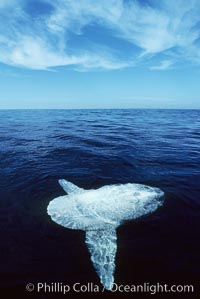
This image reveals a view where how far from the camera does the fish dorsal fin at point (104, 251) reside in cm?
434

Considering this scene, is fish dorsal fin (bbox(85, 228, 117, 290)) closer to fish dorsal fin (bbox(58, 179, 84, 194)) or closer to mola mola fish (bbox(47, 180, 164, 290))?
mola mola fish (bbox(47, 180, 164, 290))

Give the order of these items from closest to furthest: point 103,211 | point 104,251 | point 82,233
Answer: point 104,251, point 82,233, point 103,211

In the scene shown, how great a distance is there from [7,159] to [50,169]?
3348mm

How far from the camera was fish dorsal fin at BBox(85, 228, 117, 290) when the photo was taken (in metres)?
4.34

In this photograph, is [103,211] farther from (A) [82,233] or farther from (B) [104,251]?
(B) [104,251]

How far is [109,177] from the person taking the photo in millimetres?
9742

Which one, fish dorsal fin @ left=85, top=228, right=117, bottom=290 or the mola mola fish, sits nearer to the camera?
fish dorsal fin @ left=85, top=228, right=117, bottom=290

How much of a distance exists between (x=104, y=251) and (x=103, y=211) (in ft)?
5.56

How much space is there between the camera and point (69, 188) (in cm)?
824

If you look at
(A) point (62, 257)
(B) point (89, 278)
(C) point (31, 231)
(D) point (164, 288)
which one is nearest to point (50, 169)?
(C) point (31, 231)

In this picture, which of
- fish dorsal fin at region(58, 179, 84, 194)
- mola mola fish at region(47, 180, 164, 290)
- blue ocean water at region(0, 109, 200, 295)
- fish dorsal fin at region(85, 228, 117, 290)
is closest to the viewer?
fish dorsal fin at region(85, 228, 117, 290)

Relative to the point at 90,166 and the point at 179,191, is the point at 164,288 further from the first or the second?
the point at 90,166

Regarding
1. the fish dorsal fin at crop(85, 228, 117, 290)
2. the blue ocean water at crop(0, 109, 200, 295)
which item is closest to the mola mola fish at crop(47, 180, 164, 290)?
the fish dorsal fin at crop(85, 228, 117, 290)

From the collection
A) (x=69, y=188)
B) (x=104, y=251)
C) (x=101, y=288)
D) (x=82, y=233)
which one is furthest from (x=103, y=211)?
(x=101, y=288)
